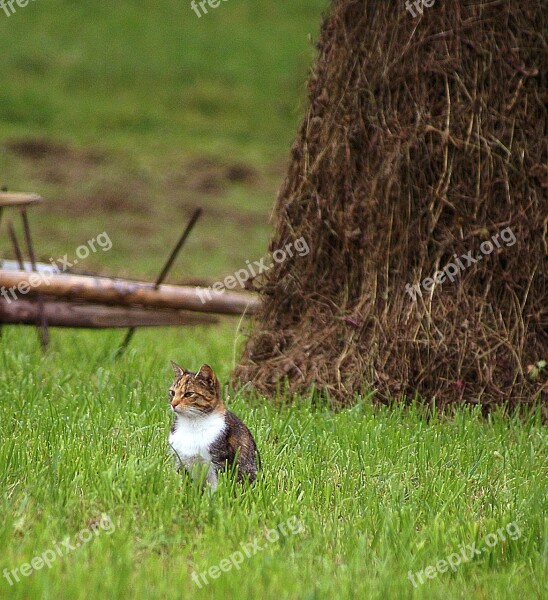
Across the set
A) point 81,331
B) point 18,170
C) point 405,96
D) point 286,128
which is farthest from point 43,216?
point 405,96

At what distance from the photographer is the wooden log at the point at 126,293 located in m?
7.39

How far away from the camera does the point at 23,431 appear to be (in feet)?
Result: 18.0

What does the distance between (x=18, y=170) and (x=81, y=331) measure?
8981 mm

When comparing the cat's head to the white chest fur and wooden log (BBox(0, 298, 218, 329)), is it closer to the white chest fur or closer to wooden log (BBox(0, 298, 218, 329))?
the white chest fur

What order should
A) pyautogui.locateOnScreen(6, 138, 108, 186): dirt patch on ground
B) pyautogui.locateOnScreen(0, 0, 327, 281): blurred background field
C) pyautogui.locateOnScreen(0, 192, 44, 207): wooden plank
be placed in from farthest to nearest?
pyautogui.locateOnScreen(6, 138, 108, 186): dirt patch on ground
pyautogui.locateOnScreen(0, 0, 327, 281): blurred background field
pyautogui.locateOnScreen(0, 192, 44, 207): wooden plank

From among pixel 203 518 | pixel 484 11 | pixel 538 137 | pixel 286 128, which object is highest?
pixel 484 11

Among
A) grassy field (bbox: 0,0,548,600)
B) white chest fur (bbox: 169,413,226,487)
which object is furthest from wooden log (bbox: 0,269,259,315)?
white chest fur (bbox: 169,413,226,487)

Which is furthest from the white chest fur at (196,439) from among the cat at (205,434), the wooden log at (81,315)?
the wooden log at (81,315)

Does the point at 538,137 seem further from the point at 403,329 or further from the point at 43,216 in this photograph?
the point at 43,216
